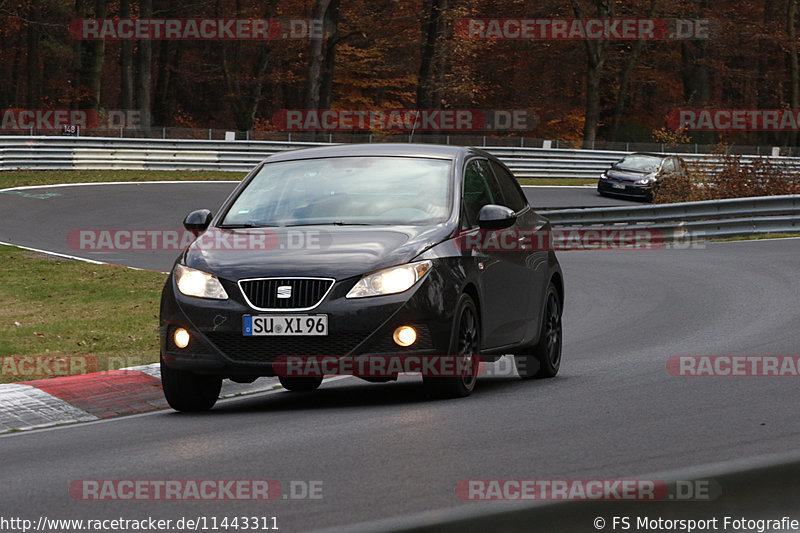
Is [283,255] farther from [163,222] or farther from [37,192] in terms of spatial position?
[37,192]

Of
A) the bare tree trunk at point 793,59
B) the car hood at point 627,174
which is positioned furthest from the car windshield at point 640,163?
the bare tree trunk at point 793,59

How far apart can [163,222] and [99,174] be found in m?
12.2

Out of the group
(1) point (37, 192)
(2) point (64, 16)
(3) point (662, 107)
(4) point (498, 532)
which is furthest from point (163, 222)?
(3) point (662, 107)

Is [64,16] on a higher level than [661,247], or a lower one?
higher

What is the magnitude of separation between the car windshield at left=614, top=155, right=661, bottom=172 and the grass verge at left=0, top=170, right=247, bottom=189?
40.0 ft

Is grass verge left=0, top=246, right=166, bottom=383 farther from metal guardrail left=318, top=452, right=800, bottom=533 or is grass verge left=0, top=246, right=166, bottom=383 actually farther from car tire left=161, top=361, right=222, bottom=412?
metal guardrail left=318, top=452, right=800, bottom=533

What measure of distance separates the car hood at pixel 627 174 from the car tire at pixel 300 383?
32.3m

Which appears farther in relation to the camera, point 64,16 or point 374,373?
point 64,16

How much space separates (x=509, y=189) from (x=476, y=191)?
3.28ft

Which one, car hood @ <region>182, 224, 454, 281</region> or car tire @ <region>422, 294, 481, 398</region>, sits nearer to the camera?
car hood @ <region>182, 224, 454, 281</region>

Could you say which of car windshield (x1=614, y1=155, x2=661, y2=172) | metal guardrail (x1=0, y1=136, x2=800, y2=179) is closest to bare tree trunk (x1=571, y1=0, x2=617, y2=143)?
metal guardrail (x1=0, y1=136, x2=800, y2=179)

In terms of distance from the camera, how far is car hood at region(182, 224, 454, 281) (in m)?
8.23

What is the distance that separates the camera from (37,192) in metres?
34.4

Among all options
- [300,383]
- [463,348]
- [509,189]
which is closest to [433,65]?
[509,189]
